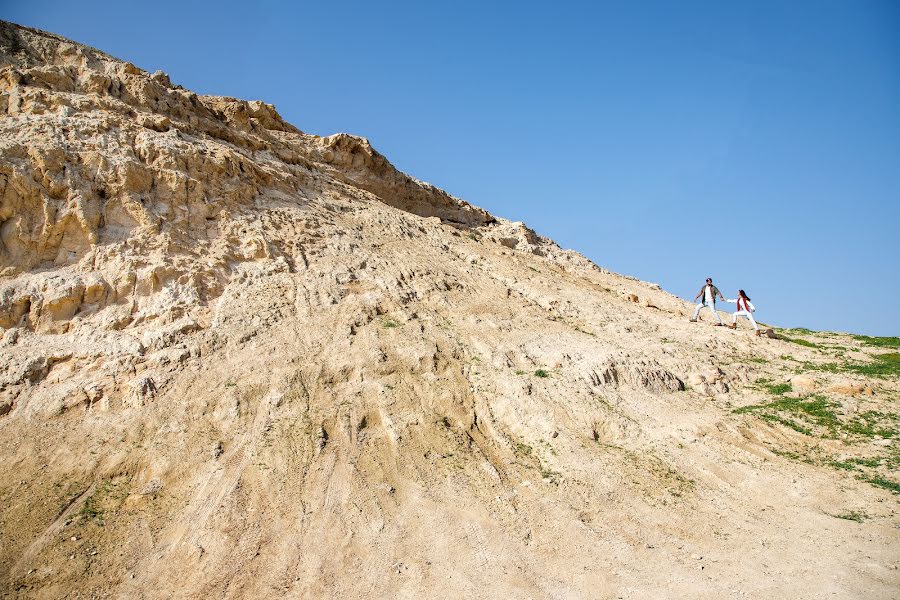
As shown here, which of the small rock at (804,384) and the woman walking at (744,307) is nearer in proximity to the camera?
the small rock at (804,384)


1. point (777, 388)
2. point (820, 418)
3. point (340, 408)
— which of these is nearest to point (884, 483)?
point (820, 418)

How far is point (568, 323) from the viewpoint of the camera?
1619 centimetres

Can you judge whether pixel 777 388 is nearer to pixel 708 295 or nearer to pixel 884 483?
pixel 884 483

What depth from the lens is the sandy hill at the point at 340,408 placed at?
838 centimetres

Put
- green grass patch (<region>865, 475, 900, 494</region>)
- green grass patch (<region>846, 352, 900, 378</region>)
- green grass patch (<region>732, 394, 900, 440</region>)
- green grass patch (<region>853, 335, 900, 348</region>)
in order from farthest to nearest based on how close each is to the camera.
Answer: green grass patch (<region>853, 335, 900, 348</region>), green grass patch (<region>846, 352, 900, 378</region>), green grass patch (<region>732, 394, 900, 440</region>), green grass patch (<region>865, 475, 900, 494</region>)

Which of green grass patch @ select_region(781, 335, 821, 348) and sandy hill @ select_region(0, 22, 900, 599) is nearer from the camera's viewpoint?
sandy hill @ select_region(0, 22, 900, 599)

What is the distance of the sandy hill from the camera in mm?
8375

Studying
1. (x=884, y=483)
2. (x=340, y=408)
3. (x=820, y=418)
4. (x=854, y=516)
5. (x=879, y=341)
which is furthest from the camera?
(x=879, y=341)

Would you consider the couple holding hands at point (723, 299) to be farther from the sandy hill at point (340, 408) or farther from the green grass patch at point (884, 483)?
the green grass patch at point (884, 483)

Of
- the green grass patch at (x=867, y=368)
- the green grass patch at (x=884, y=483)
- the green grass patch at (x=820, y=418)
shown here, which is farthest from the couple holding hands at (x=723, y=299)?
the green grass patch at (x=884, y=483)

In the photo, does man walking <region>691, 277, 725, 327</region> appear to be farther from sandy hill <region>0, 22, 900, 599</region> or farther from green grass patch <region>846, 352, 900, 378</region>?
green grass patch <region>846, 352, 900, 378</region>

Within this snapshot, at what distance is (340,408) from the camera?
11.6m

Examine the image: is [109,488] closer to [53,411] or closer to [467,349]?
[53,411]

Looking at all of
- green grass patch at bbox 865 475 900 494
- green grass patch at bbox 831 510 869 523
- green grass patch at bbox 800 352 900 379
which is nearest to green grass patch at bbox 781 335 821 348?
green grass patch at bbox 800 352 900 379
